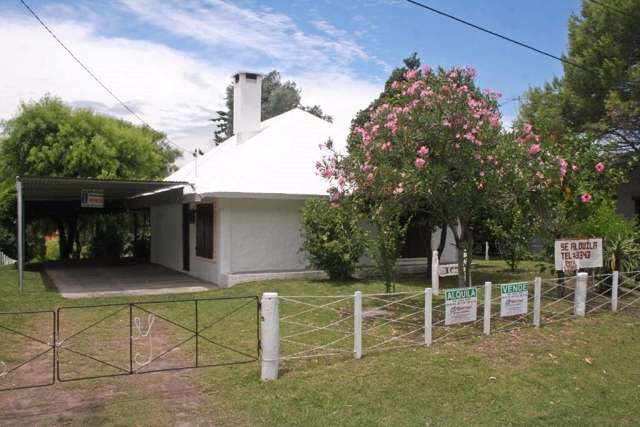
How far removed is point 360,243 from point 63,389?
9.35 meters

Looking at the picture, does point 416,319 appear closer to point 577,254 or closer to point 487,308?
point 487,308

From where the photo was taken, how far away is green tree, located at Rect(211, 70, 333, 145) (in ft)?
160

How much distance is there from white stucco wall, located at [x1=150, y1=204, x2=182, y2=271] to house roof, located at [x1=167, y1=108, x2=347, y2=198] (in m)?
1.48

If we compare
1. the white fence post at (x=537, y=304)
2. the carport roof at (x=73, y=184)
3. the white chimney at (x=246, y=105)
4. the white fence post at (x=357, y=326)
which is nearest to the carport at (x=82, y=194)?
the carport roof at (x=73, y=184)

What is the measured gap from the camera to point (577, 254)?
36.0 ft

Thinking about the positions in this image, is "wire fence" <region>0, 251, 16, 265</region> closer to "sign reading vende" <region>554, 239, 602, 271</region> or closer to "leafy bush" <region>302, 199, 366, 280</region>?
"leafy bush" <region>302, 199, 366, 280</region>

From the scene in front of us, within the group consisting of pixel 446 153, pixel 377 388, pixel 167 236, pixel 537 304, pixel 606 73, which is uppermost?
pixel 606 73

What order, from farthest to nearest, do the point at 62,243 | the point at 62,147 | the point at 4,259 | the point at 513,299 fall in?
the point at 62,243, the point at 62,147, the point at 4,259, the point at 513,299

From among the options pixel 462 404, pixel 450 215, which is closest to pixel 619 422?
pixel 462 404

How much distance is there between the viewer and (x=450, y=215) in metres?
10.2

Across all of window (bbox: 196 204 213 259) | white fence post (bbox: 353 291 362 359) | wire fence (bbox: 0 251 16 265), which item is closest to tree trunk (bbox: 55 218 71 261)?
wire fence (bbox: 0 251 16 265)

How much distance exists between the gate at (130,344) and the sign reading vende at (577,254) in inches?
228

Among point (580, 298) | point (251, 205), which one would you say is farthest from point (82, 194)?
point (580, 298)

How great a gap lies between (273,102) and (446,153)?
41078 mm
